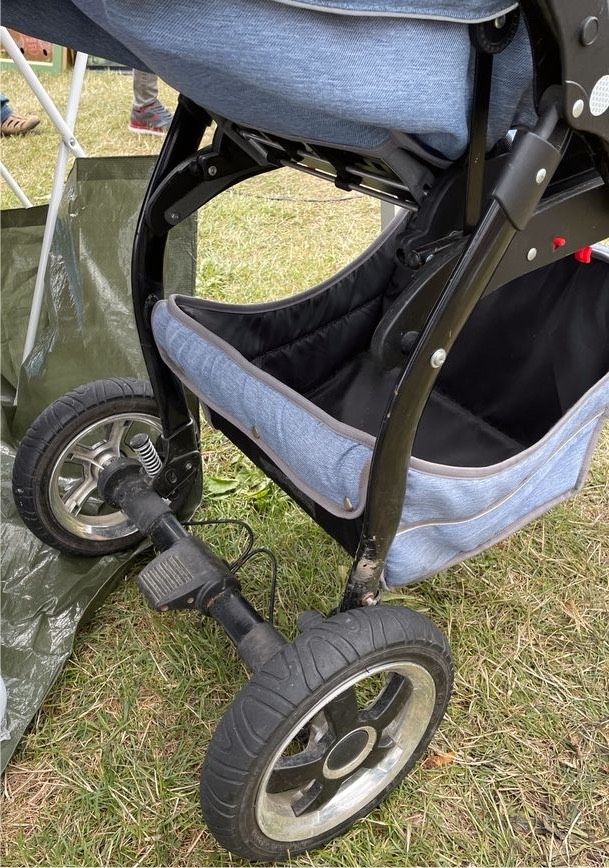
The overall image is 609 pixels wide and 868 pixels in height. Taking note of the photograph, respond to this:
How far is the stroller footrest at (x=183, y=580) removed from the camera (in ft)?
3.04

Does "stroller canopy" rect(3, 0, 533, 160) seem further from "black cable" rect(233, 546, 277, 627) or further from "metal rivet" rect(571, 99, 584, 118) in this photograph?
"black cable" rect(233, 546, 277, 627)

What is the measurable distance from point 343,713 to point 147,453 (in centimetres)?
49

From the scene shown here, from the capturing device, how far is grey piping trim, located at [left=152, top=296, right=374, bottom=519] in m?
0.80

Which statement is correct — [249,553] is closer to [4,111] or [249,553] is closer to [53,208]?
[53,208]

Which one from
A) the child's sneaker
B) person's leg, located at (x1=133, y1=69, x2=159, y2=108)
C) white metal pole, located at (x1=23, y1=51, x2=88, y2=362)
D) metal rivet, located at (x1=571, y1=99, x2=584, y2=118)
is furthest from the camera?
the child's sneaker

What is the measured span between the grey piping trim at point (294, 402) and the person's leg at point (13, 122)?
7.42ft

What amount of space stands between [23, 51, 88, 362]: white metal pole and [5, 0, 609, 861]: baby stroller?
0.30 m

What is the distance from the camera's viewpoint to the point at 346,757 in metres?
0.90

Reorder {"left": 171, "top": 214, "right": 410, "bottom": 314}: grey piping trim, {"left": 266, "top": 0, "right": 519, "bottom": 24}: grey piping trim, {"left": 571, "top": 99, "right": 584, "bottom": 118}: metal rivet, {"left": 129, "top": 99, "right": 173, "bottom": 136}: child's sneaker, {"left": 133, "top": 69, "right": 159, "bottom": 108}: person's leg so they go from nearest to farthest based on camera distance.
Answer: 1. {"left": 266, "top": 0, "right": 519, "bottom": 24}: grey piping trim
2. {"left": 571, "top": 99, "right": 584, "bottom": 118}: metal rivet
3. {"left": 171, "top": 214, "right": 410, "bottom": 314}: grey piping trim
4. {"left": 133, "top": 69, "right": 159, "bottom": 108}: person's leg
5. {"left": 129, "top": 99, "right": 173, "bottom": 136}: child's sneaker

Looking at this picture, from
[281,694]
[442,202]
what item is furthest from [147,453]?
[442,202]

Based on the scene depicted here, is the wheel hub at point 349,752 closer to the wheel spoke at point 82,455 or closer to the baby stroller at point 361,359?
the baby stroller at point 361,359

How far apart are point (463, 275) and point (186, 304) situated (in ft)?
1.53

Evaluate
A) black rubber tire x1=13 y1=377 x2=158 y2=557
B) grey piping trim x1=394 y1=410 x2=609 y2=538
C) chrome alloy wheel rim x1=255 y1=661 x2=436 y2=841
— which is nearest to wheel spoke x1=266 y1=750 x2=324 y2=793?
chrome alloy wheel rim x1=255 y1=661 x2=436 y2=841

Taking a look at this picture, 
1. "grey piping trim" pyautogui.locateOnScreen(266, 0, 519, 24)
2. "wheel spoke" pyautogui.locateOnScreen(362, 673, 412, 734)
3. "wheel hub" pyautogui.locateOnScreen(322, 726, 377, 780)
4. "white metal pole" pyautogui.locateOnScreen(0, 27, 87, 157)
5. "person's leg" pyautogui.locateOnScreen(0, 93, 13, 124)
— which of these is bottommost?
"wheel hub" pyautogui.locateOnScreen(322, 726, 377, 780)
